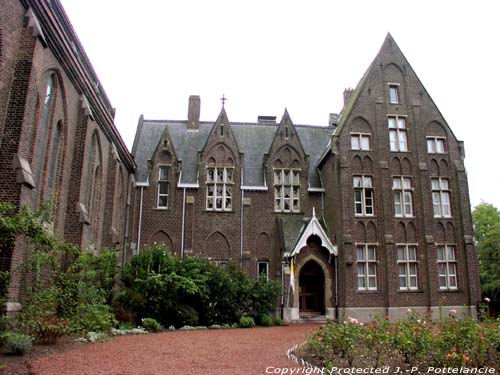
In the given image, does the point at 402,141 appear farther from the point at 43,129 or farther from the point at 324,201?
the point at 43,129

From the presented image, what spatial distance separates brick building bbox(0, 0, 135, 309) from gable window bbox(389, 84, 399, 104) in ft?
55.2

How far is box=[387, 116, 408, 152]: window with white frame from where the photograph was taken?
27.2 meters

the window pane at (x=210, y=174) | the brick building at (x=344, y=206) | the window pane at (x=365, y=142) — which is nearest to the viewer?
the brick building at (x=344, y=206)

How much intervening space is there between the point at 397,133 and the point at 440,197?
4641mm

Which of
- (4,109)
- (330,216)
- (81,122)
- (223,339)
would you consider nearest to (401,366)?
(223,339)

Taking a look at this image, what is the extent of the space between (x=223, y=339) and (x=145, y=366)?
236 inches

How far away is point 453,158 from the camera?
27375mm

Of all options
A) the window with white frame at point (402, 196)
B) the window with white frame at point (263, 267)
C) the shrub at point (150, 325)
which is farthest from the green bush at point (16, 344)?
the window with white frame at point (402, 196)

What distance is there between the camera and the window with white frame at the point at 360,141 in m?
26.6

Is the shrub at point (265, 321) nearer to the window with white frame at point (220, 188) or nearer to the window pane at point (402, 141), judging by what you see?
the window with white frame at point (220, 188)

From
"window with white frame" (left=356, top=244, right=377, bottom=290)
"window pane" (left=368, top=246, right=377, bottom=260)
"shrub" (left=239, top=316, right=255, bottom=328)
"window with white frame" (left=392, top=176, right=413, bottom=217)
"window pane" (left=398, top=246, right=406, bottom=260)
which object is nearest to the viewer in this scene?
"shrub" (left=239, top=316, right=255, bottom=328)

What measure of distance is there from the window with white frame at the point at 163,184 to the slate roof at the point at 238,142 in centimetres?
96

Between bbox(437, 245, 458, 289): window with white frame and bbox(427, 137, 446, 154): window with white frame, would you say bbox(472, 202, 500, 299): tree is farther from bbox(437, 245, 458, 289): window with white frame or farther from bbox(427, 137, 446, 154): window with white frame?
bbox(427, 137, 446, 154): window with white frame

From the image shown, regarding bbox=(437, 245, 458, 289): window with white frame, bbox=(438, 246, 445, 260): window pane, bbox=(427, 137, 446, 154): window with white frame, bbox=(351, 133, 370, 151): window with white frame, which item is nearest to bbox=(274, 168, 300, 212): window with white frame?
bbox=(351, 133, 370, 151): window with white frame
